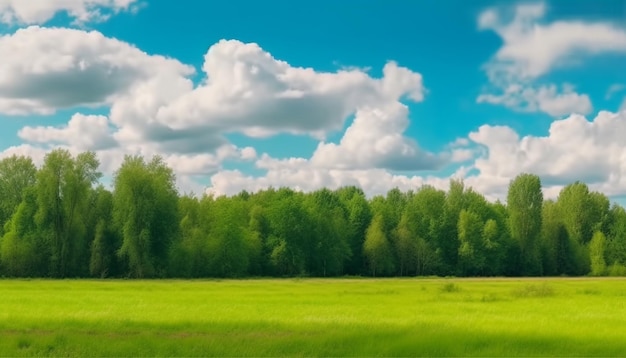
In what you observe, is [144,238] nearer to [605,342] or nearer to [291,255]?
→ [291,255]

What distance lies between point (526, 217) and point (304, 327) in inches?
4517

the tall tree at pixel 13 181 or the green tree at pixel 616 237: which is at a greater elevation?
the tall tree at pixel 13 181

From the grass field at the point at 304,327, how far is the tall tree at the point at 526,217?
86.9m

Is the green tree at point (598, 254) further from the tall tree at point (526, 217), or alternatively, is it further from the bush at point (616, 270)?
the tall tree at point (526, 217)

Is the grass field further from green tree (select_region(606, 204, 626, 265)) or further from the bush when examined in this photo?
green tree (select_region(606, 204, 626, 265))

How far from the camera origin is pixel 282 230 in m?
127

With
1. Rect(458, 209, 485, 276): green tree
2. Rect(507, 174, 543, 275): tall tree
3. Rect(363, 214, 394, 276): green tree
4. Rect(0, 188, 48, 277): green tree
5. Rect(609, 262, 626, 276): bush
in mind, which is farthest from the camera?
Rect(507, 174, 543, 275): tall tree

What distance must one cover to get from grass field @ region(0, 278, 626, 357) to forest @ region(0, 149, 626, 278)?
5519cm

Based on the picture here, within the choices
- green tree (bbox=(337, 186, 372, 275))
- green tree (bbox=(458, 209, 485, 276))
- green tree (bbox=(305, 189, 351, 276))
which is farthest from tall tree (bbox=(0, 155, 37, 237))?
green tree (bbox=(458, 209, 485, 276))

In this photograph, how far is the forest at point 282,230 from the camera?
345ft

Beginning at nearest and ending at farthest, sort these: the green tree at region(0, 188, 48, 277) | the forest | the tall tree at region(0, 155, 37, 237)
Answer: the green tree at region(0, 188, 48, 277) < the forest < the tall tree at region(0, 155, 37, 237)

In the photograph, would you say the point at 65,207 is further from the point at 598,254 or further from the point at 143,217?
the point at 598,254

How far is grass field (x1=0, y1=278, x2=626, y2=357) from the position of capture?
2673 cm

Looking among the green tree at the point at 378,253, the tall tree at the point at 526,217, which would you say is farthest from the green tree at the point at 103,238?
the tall tree at the point at 526,217
